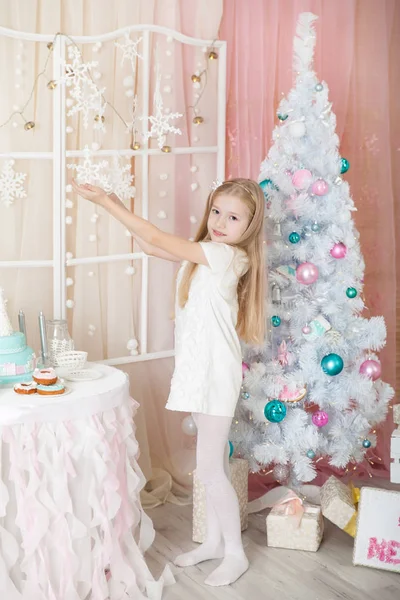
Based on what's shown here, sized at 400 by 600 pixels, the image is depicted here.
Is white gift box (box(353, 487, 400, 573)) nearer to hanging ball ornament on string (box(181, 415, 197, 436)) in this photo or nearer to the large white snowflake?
hanging ball ornament on string (box(181, 415, 197, 436))

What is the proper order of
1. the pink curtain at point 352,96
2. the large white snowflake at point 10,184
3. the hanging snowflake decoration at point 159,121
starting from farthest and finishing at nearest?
the pink curtain at point 352,96, the hanging snowflake decoration at point 159,121, the large white snowflake at point 10,184

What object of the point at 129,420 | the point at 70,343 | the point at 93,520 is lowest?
the point at 93,520

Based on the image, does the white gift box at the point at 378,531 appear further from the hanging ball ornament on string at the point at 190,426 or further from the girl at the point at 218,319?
the hanging ball ornament on string at the point at 190,426

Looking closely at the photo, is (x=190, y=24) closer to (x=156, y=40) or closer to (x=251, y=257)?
(x=156, y=40)

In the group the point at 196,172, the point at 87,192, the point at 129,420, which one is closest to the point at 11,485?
the point at 129,420

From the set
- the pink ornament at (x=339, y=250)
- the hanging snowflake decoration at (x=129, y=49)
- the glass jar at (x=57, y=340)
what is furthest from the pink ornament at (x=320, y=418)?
the hanging snowflake decoration at (x=129, y=49)

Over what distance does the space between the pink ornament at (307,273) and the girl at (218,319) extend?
294 millimetres

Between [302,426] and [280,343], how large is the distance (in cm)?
33

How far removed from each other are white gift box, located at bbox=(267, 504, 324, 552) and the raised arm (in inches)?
41.2

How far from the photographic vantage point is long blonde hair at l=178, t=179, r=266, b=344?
9.04ft

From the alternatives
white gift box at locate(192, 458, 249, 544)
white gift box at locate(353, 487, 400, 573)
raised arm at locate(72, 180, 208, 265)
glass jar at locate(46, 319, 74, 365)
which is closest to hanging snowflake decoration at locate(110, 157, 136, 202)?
raised arm at locate(72, 180, 208, 265)

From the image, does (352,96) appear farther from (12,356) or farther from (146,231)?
(12,356)

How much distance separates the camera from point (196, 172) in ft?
11.4

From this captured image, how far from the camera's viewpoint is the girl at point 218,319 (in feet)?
8.79
